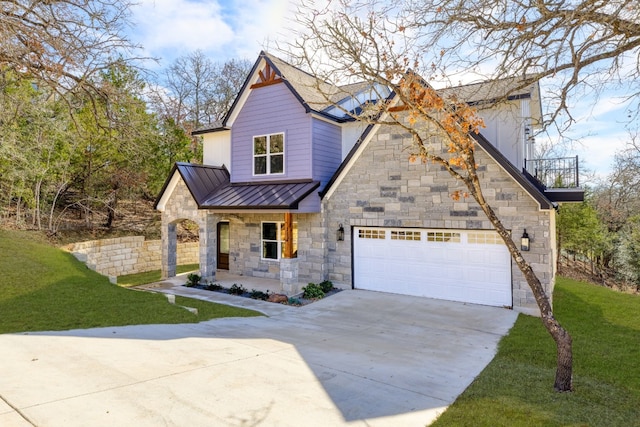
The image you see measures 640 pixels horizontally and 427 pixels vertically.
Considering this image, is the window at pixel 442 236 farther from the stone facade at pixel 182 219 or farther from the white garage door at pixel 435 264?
the stone facade at pixel 182 219

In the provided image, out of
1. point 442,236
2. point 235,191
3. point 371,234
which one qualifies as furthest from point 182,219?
point 442,236

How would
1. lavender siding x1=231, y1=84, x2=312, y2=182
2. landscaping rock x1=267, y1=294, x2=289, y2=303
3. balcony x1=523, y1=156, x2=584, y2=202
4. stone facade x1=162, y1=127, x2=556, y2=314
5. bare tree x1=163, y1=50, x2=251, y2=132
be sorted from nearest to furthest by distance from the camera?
1. stone facade x1=162, y1=127, x2=556, y2=314
2. balcony x1=523, y1=156, x2=584, y2=202
3. landscaping rock x1=267, y1=294, x2=289, y2=303
4. lavender siding x1=231, y1=84, x2=312, y2=182
5. bare tree x1=163, y1=50, x2=251, y2=132

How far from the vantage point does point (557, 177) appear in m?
12.4

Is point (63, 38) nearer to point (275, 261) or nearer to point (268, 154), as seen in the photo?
point (268, 154)

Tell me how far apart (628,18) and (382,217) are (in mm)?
7347

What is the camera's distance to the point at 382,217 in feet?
40.3

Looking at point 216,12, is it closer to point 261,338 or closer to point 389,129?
point 389,129

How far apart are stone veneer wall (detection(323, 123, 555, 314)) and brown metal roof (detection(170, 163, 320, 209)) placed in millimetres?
1366

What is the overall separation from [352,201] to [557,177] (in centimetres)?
654

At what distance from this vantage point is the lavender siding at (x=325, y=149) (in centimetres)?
1346

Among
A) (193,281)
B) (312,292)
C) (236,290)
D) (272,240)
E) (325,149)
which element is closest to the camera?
(312,292)

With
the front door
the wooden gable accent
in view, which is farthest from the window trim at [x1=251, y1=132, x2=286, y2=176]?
the front door

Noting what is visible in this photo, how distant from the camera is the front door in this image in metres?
16.9

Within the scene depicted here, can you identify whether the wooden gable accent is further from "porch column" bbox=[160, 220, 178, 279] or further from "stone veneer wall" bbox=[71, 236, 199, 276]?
"stone veneer wall" bbox=[71, 236, 199, 276]
